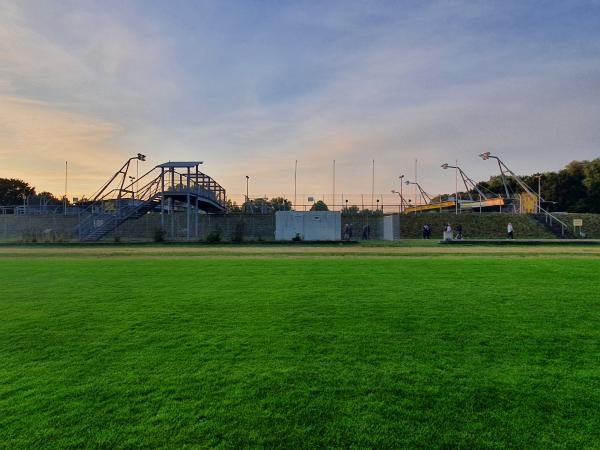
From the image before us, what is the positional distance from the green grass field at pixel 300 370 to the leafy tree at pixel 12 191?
93852mm

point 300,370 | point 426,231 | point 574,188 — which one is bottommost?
point 300,370

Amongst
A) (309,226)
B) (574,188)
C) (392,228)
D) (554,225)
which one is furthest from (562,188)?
(309,226)

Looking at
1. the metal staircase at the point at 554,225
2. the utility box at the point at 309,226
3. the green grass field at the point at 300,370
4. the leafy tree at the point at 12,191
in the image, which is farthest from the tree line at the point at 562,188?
the green grass field at the point at 300,370

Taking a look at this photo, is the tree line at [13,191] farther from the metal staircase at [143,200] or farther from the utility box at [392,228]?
the utility box at [392,228]

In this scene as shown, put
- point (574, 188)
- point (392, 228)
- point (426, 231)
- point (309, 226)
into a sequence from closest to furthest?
point (309, 226) < point (392, 228) < point (426, 231) < point (574, 188)

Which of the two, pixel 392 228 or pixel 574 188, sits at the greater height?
pixel 574 188

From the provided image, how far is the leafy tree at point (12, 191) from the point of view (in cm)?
8575

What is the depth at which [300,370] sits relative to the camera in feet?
15.4

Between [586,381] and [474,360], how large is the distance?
1.13 meters

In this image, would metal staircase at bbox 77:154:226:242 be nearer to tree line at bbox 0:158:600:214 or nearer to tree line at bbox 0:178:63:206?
tree line at bbox 0:158:600:214

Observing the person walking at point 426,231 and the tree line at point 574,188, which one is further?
the tree line at point 574,188

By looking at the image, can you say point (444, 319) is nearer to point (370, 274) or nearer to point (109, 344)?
point (109, 344)

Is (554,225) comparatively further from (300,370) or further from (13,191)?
(13,191)

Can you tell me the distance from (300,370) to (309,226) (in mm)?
31876
